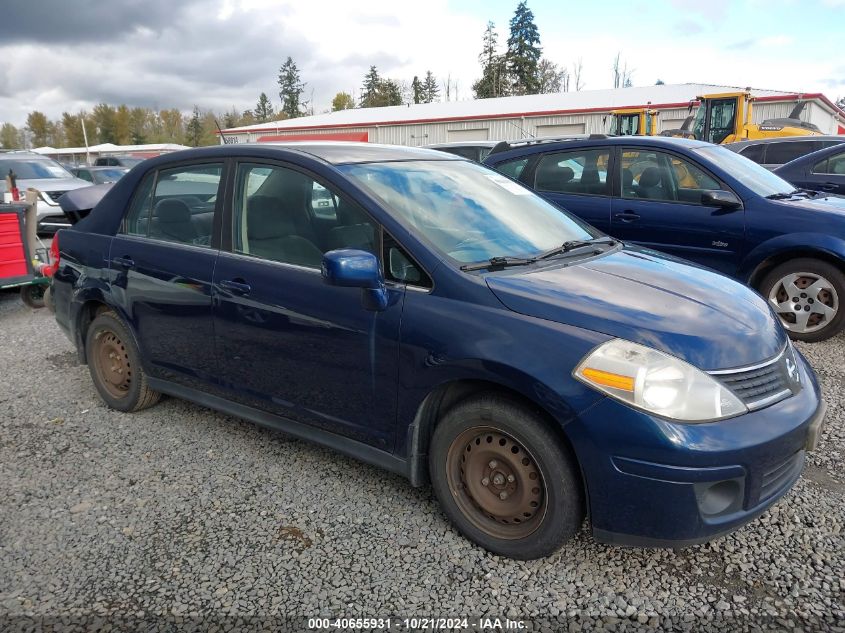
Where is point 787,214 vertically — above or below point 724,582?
above

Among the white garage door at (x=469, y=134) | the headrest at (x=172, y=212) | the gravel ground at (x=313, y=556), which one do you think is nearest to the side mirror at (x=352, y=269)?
the gravel ground at (x=313, y=556)

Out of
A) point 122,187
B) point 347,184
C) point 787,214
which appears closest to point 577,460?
point 347,184

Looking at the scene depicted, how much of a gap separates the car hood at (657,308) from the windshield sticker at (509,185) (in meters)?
0.83

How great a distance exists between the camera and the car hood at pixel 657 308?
2.30m

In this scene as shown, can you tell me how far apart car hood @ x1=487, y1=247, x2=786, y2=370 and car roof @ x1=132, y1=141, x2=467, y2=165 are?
110 centimetres

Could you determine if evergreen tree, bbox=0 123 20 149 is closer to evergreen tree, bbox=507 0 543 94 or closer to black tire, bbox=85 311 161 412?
evergreen tree, bbox=507 0 543 94

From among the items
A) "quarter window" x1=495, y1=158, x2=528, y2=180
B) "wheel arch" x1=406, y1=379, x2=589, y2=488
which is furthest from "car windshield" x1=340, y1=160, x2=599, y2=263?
"quarter window" x1=495, y1=158, x2=528, y2=180

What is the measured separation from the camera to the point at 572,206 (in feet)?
19.9

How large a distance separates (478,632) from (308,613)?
2.04 feet

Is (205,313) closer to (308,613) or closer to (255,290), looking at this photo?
(255,290)

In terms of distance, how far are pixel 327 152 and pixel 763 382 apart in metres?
2.27

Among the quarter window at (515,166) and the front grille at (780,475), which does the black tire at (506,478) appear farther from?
the quarter window at (515,166)

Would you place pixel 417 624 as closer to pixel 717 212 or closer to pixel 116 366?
pixel 116 366

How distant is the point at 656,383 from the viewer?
2188mm
